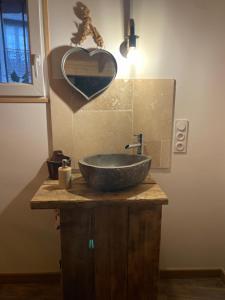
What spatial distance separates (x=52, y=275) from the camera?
1.69 metres

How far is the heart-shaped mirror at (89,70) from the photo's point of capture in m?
1.39

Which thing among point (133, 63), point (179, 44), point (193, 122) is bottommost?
point (193, 122)

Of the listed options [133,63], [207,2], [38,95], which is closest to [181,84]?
[133,63]

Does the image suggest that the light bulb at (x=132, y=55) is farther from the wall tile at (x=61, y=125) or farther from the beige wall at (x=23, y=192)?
the beige wall at (x=23, y=192)

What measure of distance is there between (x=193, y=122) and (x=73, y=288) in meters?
1.26

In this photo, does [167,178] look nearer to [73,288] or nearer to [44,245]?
[73,288]

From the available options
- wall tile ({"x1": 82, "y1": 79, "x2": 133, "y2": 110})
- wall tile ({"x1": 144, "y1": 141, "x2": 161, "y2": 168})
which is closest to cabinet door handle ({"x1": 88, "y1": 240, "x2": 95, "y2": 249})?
wall tile ({"x1": 144, "y1": 141, "x2": 161, "y2": 168})

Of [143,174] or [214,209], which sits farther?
[214,209]

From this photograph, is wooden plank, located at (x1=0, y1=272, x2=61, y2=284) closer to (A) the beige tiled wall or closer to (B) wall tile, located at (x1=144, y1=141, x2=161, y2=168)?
(A) the beige tiled wall

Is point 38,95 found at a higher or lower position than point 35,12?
lower

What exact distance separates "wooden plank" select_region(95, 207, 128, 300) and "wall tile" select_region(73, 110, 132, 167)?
0.52 meters

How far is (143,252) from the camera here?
1169 millimetres

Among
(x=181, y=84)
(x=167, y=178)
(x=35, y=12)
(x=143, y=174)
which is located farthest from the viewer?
(x=167, y=178)

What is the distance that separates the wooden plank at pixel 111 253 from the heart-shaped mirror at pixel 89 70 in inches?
30.1
